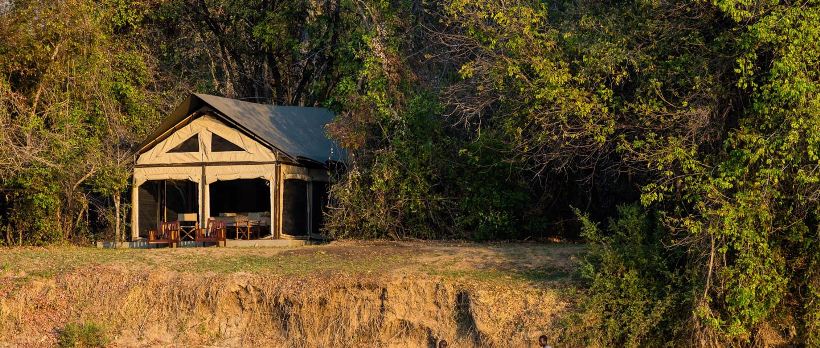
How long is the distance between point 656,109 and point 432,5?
35.3 ft

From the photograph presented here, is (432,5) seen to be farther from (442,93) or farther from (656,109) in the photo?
(656,109)

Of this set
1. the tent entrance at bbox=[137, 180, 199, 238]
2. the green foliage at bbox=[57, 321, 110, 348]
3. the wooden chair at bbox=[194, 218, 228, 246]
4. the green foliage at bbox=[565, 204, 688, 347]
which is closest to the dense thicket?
the green foliage at bbox=[565, 204, 688, 347]

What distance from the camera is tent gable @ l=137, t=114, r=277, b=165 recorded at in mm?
24438

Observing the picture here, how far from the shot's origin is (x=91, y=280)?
63.2 feet

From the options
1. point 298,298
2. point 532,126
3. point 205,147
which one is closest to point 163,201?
point 205,147

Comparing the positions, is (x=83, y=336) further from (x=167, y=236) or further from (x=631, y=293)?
(x=631, y=293)

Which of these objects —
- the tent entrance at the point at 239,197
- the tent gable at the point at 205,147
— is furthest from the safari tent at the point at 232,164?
the tent entrance at the point at 239,197

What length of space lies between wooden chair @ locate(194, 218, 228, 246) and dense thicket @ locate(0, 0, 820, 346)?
7.18 ft

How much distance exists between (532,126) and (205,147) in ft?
27.2

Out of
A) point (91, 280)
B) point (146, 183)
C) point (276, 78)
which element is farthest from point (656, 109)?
point (276, 78)

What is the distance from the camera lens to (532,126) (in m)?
19.7

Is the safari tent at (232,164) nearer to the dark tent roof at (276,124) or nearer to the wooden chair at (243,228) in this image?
the dark tent roof at (276,124)

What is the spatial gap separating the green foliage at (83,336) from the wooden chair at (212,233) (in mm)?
5622

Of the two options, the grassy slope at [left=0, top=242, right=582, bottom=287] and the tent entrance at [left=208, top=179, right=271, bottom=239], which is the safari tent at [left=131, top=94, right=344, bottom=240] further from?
the grassy slope at [left=0, top=242, right=582, bottom=287]
